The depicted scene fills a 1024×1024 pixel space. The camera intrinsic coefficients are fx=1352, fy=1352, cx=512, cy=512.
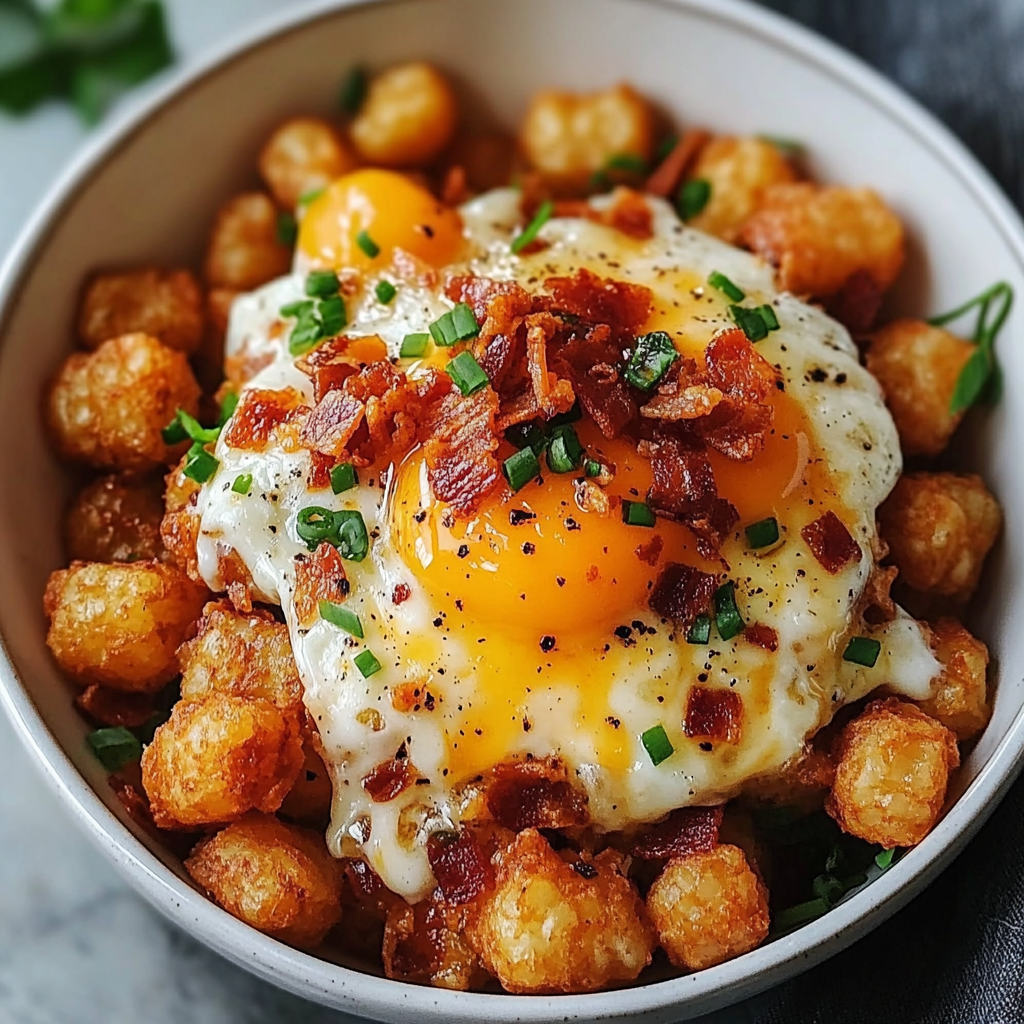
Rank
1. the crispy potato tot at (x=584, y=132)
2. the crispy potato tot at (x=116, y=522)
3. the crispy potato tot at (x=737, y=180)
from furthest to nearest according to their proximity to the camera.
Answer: the crispy potato tot at (x=584, y=132)
the crispy potato tot at (x=737, y=180)
the crispy potato tot at (x=116, y=522)

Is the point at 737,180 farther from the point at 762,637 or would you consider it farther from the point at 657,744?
the point at 657,744

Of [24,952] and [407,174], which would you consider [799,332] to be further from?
[24,952]

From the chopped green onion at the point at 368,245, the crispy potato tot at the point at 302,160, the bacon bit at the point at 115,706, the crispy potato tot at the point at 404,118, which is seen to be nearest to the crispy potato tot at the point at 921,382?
the chopped green onion at the point at 368,245

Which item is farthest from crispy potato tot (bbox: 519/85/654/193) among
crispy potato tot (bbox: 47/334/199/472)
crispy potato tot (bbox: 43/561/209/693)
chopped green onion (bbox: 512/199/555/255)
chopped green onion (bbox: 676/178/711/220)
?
crispy potato tot (bbox: 43/561/209/693)

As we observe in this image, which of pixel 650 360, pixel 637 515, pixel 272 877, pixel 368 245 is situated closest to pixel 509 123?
pixel 368 245

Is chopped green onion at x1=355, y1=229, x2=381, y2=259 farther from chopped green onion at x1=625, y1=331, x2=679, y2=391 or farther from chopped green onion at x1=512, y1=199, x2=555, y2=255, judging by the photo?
chopped green onion at x1=625, y1=331, x2=679, y2=391

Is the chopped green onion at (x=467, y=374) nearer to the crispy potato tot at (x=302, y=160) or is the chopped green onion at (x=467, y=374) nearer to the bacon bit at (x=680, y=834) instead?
the bacon bit at (x=680, y=834)
